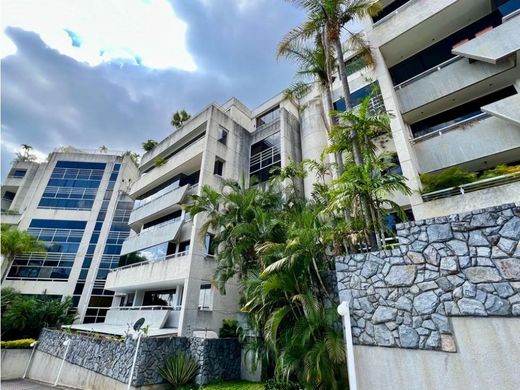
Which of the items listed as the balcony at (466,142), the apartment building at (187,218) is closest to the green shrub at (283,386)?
the apartment building at (187,218)

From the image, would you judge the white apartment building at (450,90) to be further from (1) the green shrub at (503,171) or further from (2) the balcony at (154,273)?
(2) the balcony at (154,273)

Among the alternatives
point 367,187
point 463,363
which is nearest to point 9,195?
point 367,187

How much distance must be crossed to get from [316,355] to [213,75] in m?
14.6

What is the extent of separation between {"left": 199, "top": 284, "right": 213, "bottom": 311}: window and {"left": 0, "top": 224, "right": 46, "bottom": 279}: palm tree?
70.3ft

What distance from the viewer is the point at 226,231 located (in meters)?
14.0

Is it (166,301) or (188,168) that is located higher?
(188,168)

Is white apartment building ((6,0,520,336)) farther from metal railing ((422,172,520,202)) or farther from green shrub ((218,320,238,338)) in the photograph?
green shrub ((218,320,238,338))

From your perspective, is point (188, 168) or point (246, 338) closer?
point (246, 338)

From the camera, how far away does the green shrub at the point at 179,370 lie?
11531mm

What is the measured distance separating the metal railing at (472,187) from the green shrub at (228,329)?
39.3 ft

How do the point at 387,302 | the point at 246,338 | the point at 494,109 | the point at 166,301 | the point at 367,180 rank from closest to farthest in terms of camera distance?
the point at 387,302 → the point at 367,180 → the point at 494,109 → the point at 246,338 → the point at 166,301

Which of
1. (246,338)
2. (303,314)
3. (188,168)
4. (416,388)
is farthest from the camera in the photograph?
(188,168)

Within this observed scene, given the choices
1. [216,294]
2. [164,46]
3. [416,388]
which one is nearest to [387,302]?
[416,388]

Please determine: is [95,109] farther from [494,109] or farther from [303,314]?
[494,109]
